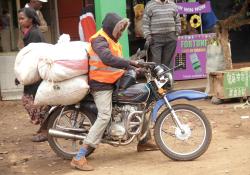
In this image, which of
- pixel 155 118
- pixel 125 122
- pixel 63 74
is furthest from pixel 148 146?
pixel 63 74

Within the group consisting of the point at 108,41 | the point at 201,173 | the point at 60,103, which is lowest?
the point at 201,173

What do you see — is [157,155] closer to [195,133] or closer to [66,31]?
[195,133]

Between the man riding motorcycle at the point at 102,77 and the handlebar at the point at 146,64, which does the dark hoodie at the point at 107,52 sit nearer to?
the man riding motorcycle at the point at 102,77

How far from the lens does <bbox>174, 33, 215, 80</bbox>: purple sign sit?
37.1 ft

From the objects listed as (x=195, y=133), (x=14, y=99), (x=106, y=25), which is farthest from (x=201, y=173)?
→ (x=14, y=99)

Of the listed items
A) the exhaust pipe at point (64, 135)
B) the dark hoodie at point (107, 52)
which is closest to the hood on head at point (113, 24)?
the dark hoodie at point (107, 52)

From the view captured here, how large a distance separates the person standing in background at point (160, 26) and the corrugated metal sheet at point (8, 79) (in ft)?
9.89

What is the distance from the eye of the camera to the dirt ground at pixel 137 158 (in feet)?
19.8

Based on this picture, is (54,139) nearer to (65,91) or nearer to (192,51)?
(65,91)

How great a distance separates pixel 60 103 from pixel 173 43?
3564mm

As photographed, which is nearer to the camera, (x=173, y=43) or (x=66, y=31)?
(x=173, y=43)

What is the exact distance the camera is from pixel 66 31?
11.9 metres

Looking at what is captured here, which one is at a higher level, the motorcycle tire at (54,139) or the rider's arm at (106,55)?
the rider's arm at (106,55)

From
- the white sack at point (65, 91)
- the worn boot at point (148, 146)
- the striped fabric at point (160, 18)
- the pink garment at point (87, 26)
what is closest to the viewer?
the white sack at point (65, 91)
